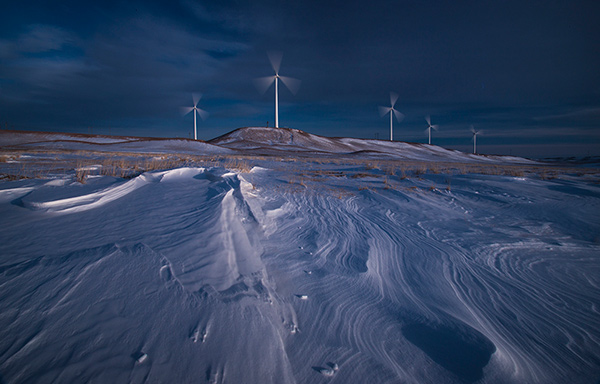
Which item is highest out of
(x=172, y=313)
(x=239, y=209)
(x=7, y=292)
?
(x=239, y=209)

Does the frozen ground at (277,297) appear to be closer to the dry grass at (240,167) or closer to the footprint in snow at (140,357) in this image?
the footprint in snow at (140,357)

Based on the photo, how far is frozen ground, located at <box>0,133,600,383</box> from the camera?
134 centimetres

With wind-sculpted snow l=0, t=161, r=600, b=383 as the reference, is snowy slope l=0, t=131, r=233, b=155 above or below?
above

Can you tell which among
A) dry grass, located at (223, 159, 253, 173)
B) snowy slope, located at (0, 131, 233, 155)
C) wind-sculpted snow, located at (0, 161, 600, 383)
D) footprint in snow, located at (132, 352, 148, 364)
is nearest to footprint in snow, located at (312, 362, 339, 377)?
wind-sculpted snow, located at (0, 161, 600, 383)

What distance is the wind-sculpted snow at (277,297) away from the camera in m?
1.34

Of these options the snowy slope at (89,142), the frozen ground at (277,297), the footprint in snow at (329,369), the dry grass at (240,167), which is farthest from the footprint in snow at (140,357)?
the snowy slope at (89,142)

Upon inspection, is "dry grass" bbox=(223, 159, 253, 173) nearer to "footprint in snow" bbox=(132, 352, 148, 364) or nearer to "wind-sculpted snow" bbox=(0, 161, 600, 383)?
"wind-sculpted snow" bbox=(0, 161, 600, 383)

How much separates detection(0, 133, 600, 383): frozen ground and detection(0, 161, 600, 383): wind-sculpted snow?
1cm

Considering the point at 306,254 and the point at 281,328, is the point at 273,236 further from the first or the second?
the point at 281,328

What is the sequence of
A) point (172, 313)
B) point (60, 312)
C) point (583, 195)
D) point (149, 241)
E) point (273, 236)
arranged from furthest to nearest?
1. point (583, 195)
2. point (273, 236)
3. point (149, 241)
4. point (172, 313)
5. point (60, 312)

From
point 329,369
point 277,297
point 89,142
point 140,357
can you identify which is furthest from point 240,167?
point 89,142

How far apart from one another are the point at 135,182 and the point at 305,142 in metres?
63.6

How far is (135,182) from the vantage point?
456cm

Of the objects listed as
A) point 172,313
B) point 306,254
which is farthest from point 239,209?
point 172,313
